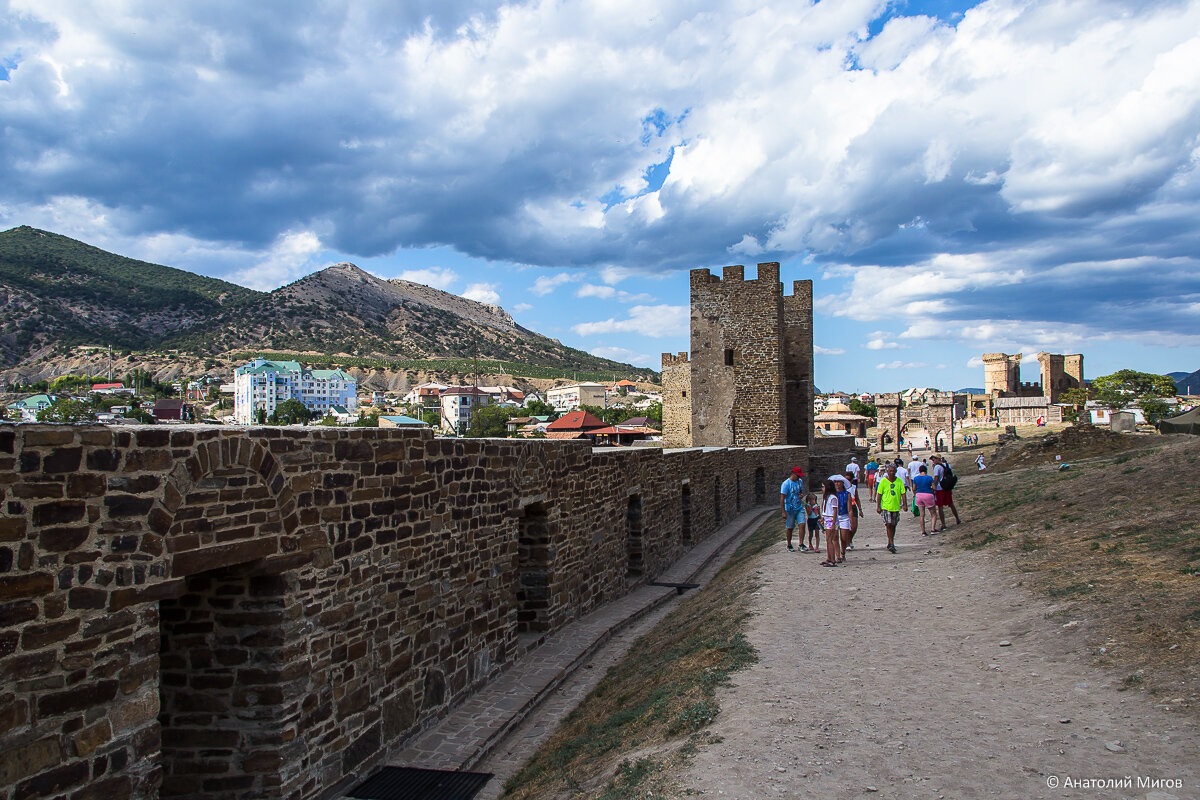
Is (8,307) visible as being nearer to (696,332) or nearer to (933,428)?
→ (696,332)

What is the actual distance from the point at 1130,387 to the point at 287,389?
7825 centimetres

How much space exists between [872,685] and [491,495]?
4.35 meters

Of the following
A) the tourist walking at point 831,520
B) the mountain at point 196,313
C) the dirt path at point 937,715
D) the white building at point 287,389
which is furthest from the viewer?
the mountain at point 196,313

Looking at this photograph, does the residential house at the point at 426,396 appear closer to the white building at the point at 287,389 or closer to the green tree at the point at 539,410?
the white building at the point at 287,389

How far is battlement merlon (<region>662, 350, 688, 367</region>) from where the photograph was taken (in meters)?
36.3

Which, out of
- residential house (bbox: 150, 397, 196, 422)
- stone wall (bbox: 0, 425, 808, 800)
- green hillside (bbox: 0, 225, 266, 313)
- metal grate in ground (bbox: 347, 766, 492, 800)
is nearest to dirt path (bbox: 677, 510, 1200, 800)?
metal grate in ground (bbox: 347, 766, 492, 800)

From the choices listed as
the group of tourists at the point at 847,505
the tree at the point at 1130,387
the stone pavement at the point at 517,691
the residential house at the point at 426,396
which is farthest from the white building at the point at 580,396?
the stone pavement at the point at 517,691

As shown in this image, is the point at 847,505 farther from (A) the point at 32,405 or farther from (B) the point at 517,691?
(A) the point at 32,405

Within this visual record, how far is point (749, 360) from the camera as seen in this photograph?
29859 millimetres

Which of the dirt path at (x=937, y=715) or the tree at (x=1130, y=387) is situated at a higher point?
the tree at (x=1130, y=387)

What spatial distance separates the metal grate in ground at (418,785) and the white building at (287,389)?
5518cm

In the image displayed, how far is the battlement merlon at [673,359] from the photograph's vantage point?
3634 cm

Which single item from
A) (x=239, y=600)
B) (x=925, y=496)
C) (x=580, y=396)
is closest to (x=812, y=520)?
Answer: (x=925, y=496)

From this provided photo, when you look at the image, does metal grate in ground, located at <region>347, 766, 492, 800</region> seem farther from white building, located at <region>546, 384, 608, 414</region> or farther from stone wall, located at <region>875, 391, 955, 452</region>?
white building, located at <region>546, 384, 608, 414</region>
